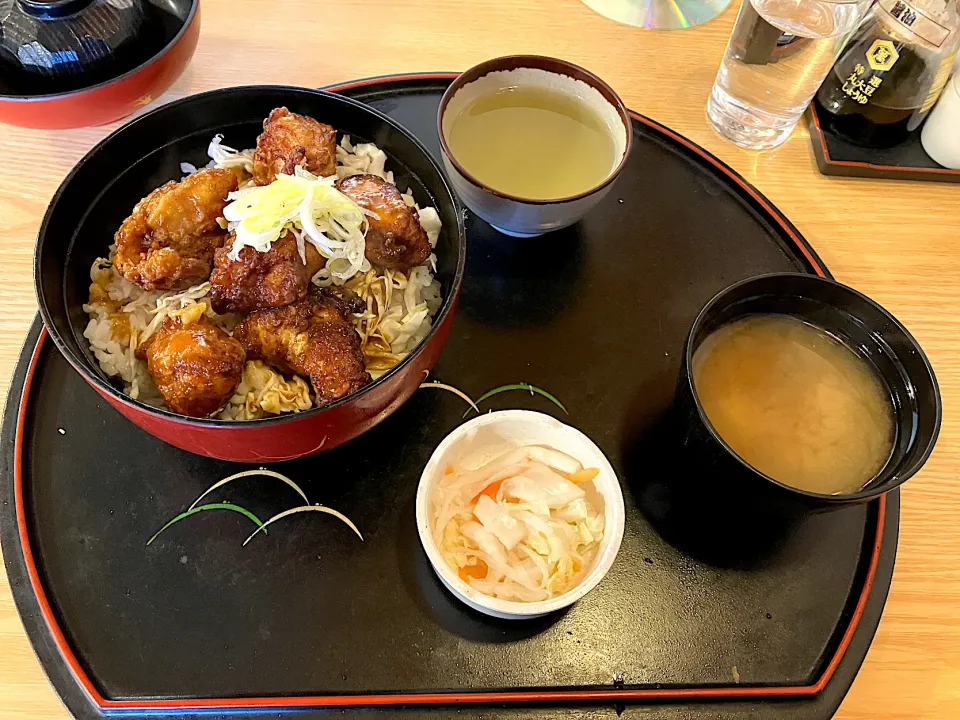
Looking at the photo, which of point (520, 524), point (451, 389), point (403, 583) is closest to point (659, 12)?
point (451, 389)

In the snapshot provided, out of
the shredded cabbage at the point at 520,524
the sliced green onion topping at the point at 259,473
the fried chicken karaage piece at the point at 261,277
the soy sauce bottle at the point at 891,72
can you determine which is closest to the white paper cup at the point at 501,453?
the shredded cabbage at the point at 520,524

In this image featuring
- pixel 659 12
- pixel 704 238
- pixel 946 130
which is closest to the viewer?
pixel 704 238

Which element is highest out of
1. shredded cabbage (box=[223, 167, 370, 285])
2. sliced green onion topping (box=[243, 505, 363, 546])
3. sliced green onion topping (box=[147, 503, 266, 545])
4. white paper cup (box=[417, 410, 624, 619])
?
shredded cabbage (box=[223, 167, 370, 285])

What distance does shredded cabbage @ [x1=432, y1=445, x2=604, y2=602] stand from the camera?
112 cm

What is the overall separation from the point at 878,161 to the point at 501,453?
123 cm

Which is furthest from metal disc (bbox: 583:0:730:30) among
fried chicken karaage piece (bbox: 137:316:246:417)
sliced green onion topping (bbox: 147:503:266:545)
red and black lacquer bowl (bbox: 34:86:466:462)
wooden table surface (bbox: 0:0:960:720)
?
sliced green onion topping (bbox: 147:503:266:545)

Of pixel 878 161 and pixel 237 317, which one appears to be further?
pixel 878 161

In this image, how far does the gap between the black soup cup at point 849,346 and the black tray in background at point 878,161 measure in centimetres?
63

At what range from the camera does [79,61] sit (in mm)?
1468

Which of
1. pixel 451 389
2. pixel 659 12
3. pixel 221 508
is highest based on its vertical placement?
pixel 659 12

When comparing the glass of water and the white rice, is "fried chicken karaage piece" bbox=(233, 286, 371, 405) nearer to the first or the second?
the white rice

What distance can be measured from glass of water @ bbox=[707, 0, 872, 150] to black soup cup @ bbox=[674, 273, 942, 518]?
0.67m

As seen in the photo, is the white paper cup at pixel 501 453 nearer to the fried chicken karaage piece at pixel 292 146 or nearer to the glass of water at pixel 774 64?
the fried chicken karaage piece at pixel 292 146

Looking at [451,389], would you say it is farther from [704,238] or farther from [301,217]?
[704,238]
